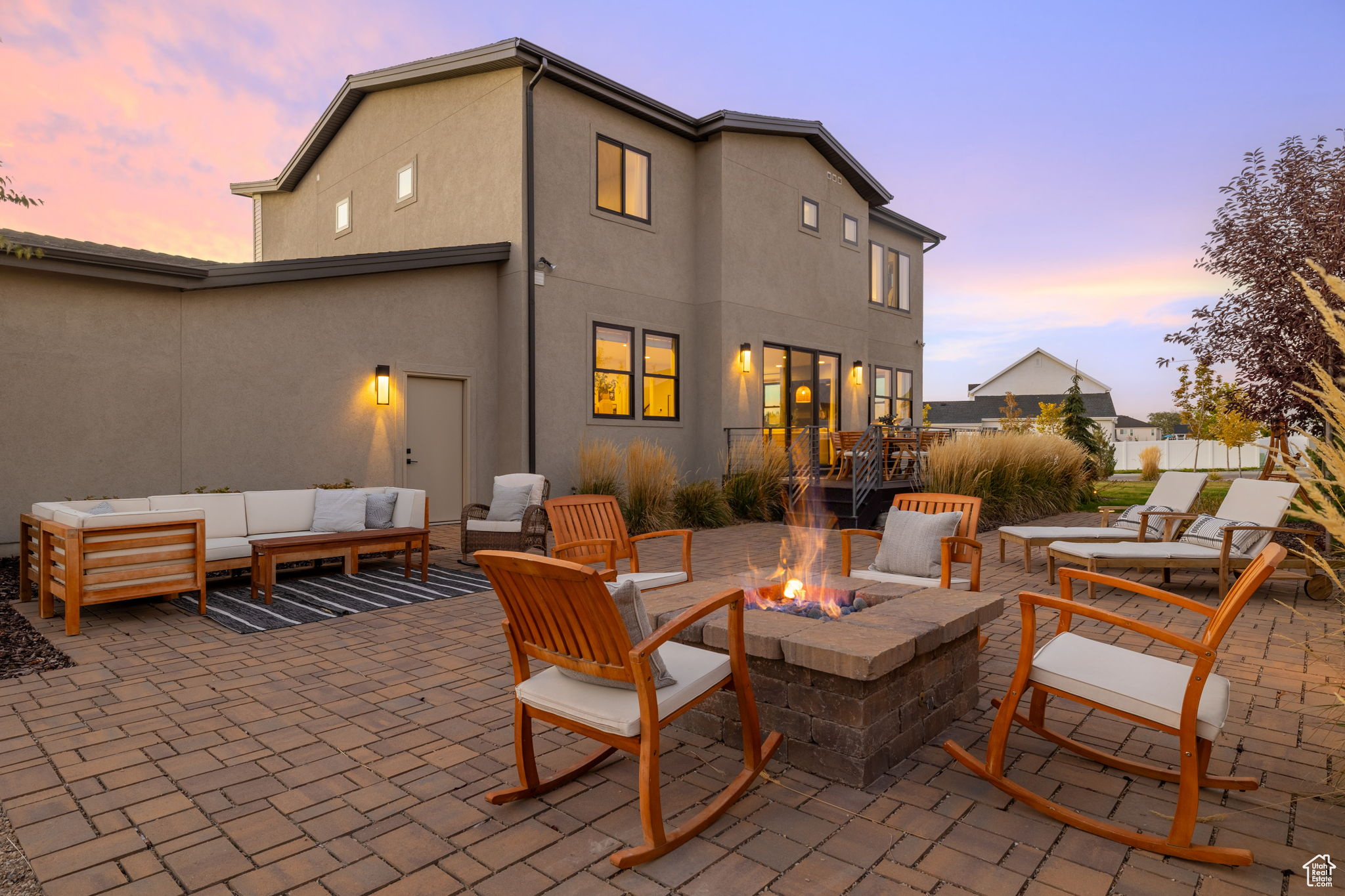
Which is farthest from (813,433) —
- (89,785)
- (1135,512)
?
(89,785)

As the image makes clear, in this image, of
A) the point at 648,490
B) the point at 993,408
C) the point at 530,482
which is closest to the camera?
the point at 530,482

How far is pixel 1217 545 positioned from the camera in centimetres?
590

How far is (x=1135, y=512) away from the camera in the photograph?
22.9 ft

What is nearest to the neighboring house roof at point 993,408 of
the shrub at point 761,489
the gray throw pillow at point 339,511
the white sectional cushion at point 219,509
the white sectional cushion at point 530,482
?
the shrub at point 761,489

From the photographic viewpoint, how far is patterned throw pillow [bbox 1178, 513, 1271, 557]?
5.61 metres

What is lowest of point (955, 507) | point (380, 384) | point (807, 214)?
point (955, 507)

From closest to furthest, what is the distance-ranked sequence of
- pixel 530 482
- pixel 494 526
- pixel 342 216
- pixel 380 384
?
1. pixel 494 526
2. pixel 530 482
3. pixel 380 384
4. pixel 342 216

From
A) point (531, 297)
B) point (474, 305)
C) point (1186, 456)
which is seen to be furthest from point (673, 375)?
point (1186, 456)

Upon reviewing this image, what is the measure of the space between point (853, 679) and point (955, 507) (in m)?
2.48

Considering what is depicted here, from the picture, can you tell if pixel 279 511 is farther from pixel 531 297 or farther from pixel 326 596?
pixel 531 297

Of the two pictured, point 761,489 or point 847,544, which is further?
point 761,489

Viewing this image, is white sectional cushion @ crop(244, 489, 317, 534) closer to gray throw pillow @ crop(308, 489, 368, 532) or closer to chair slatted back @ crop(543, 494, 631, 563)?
gray throw pillow @ crop(308, 489, 368, 532)

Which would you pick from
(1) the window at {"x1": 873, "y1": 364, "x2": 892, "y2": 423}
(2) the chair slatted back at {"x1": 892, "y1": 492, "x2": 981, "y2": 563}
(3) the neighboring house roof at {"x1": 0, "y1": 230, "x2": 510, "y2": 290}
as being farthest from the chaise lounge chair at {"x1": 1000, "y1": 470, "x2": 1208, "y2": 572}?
(1) the window at {"x1": 873, "y1": 364, "x2": 892, "y2": 423}

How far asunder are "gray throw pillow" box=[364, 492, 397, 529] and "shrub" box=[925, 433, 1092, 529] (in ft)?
21.7
